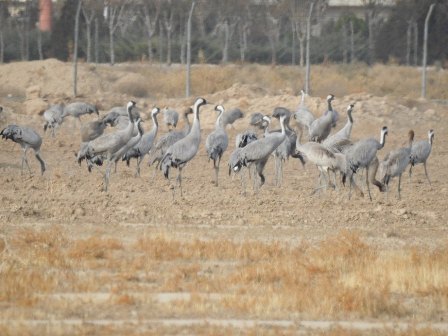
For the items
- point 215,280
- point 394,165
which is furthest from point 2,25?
point 215,280

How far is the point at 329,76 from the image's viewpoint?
43.2 meters

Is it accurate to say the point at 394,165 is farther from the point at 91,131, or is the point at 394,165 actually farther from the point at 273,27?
the point at 273,27

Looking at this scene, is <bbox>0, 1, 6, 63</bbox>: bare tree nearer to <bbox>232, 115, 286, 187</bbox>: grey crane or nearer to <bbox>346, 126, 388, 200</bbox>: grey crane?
<bbox>232, 115, 286, 187</bbox>: grey crane

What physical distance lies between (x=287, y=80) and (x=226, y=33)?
9.21 metres

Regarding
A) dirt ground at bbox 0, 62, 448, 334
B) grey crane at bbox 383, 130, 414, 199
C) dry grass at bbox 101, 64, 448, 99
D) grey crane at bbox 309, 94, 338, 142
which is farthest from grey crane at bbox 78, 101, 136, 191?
dry grass at bbox 101, 64, 448, 99

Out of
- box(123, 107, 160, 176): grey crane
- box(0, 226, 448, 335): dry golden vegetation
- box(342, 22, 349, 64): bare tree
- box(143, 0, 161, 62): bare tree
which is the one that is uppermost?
box(143, 0, 161, 62): bare tree

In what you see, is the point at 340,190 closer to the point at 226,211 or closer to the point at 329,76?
the point at 226,211

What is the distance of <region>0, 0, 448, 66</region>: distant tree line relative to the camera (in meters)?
50.8

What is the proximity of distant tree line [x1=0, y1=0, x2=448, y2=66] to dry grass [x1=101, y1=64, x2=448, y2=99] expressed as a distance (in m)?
4.35

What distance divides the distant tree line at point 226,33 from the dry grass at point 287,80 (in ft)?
14.3

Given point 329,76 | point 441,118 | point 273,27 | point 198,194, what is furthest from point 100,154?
point 273,27

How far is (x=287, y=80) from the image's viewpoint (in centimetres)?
4259

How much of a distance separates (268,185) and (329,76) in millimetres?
23518

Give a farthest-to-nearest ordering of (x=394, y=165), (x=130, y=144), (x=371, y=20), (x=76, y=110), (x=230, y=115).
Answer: (x=371, y=20) → (x=76, y=110) → (x=230, y=115) → (x=130, y=144) → (x=394, y=165)
